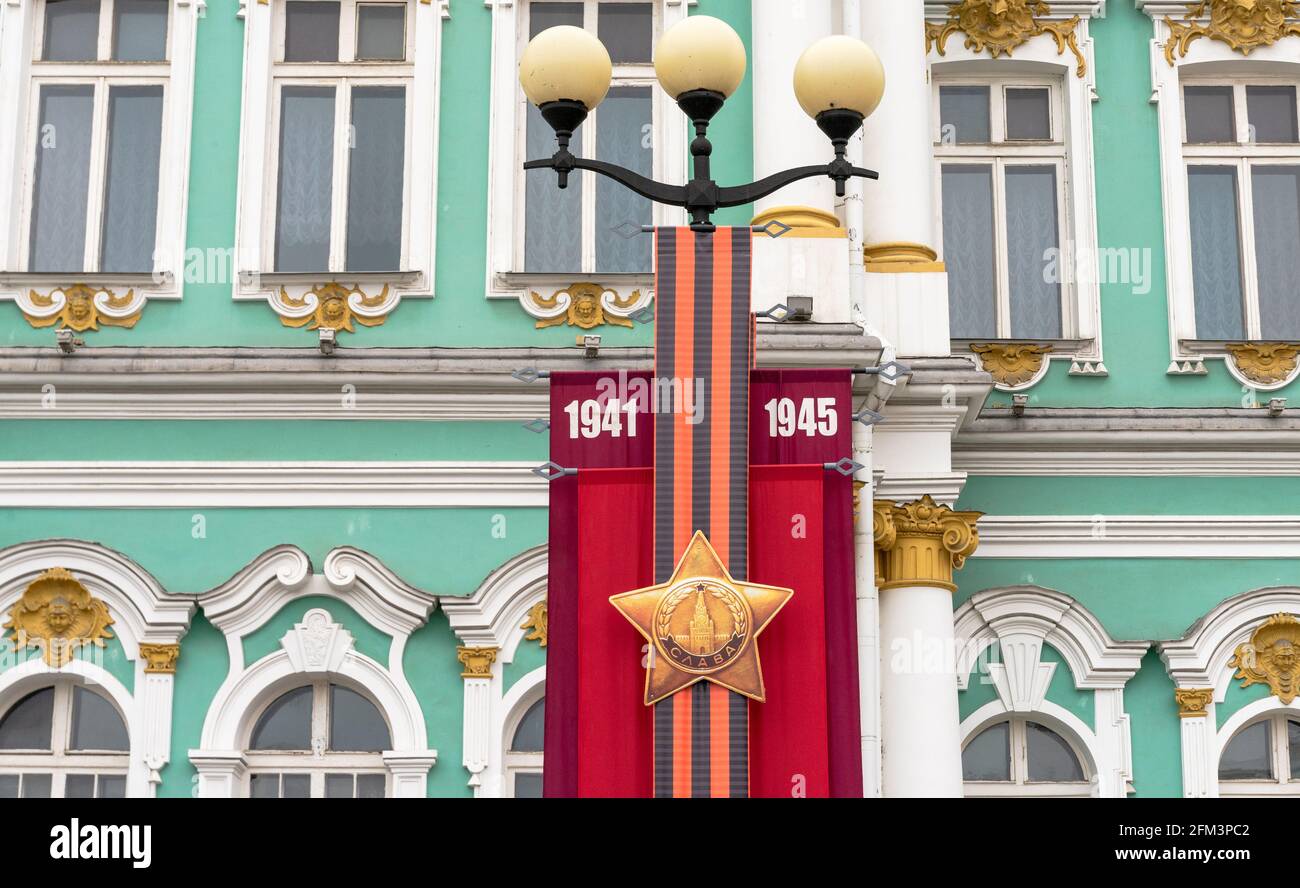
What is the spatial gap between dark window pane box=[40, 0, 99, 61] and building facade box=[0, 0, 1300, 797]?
2 centimetres

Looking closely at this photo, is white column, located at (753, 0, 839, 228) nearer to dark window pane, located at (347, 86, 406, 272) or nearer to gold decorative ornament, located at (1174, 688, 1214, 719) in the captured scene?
dark window pane, located at (347, 86, 406, 272)

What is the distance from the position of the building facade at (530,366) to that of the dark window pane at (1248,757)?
27mm

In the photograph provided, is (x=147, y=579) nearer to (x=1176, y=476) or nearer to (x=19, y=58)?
(x=19, y=58)

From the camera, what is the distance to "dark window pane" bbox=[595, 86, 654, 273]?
610 inches

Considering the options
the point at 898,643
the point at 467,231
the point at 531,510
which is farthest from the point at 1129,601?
the point at 467,231

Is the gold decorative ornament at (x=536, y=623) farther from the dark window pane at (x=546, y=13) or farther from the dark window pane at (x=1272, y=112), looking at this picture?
the dark window pane at (x=1272, y=112)

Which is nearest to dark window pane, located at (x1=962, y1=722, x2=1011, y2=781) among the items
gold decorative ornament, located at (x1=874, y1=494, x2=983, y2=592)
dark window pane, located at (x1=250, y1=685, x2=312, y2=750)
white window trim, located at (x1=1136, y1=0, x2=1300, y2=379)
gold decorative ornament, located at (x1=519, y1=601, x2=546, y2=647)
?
gold decorative ornament, located at (x1=874, y1=494, x2=983, y2=592)

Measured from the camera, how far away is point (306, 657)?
47.8ft

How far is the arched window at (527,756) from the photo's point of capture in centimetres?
1459

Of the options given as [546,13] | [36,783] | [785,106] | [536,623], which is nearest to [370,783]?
[536,623]

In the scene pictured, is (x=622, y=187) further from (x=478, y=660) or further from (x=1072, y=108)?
(x=478, y=660)

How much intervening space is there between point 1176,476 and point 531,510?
4.36 m
